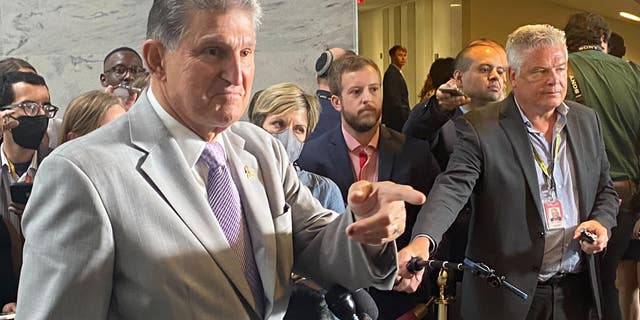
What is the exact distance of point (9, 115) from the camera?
124 inches

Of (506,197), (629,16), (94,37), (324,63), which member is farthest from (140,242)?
(629,16)

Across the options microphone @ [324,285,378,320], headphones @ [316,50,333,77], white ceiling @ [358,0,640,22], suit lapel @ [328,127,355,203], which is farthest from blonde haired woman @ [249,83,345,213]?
white ceiling @ [358,0,640,22]

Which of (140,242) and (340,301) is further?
(340,301)

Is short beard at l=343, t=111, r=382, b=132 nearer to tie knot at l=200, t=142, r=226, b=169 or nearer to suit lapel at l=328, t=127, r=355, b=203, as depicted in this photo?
suit lapel at l=328, t=127, r=355, b=203

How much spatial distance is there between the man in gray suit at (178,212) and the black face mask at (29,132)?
2066 millimetres

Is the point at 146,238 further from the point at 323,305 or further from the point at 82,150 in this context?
the point at 323,305

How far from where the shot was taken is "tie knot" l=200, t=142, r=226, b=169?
129 centimetres

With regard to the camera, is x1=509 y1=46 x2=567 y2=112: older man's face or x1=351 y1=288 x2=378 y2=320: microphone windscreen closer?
x1=351 y1=288 x2=378 y2=320: microphone windscreen

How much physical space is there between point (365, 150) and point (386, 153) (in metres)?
0.08

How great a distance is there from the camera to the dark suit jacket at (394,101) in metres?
4.61

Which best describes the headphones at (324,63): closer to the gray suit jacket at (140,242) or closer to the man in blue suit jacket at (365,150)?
the man in blue suit jacket at (365,150)

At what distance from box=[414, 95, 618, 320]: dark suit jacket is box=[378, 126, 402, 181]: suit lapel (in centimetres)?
40

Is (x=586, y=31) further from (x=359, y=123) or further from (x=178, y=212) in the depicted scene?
(x=178, y=212)

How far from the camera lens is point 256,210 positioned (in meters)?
1.33
